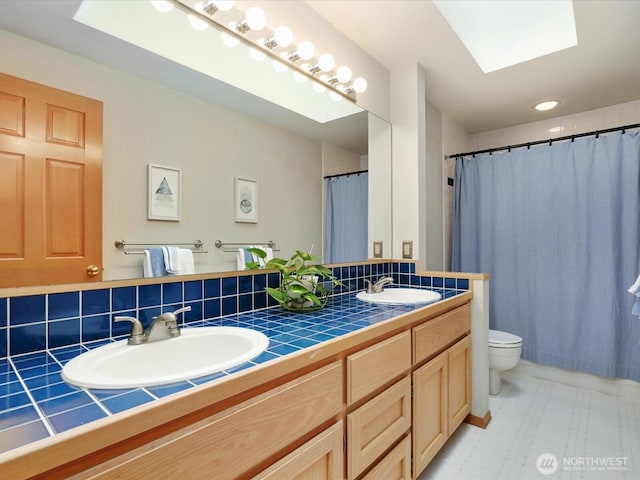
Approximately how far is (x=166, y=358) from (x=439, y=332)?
45.2 inches

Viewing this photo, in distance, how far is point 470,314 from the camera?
1871 mm

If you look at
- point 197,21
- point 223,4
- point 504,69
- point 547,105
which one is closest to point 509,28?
point 504,69

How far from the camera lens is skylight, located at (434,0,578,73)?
182 cm

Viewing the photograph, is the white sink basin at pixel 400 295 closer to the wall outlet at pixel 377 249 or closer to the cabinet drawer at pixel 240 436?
the wall outlet at pixel 377 249

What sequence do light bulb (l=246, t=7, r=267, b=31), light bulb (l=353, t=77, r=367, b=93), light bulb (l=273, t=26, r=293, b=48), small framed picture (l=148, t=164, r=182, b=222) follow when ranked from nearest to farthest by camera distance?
small framed picture (l=148, t=164, r=182, b=222), light bulb (l=246, t=7, r=267, b=31), light bulb (l=273, t=26, r=293, b=48), light bulb (l=353, t=77, r=367, b=93)

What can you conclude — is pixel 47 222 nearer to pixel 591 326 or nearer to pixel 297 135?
pixel 297 135

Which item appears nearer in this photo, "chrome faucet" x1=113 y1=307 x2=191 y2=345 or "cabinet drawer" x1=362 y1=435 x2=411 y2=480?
"chrome faucet" x1=113 y1=307 x2=191 y2=345

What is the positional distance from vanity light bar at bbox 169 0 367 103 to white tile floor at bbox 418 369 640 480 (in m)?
2.01

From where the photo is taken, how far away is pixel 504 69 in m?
2.16

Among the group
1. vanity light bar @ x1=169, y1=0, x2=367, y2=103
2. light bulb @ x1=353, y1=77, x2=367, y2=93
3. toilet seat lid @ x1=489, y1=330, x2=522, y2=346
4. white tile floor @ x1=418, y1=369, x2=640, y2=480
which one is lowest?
white tile floor @ x1=418, y1=369, x2=640, y2=480

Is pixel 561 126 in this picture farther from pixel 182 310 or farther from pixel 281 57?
pixel 182 310

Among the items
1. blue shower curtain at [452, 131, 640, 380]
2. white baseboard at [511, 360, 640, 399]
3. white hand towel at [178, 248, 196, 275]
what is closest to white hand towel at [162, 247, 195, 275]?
white hand towel at [178, 248, 196, 275]

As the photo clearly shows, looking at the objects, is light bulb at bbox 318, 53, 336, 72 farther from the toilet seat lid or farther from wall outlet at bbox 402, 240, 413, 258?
the toilet seat lid

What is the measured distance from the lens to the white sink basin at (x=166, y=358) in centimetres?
69
